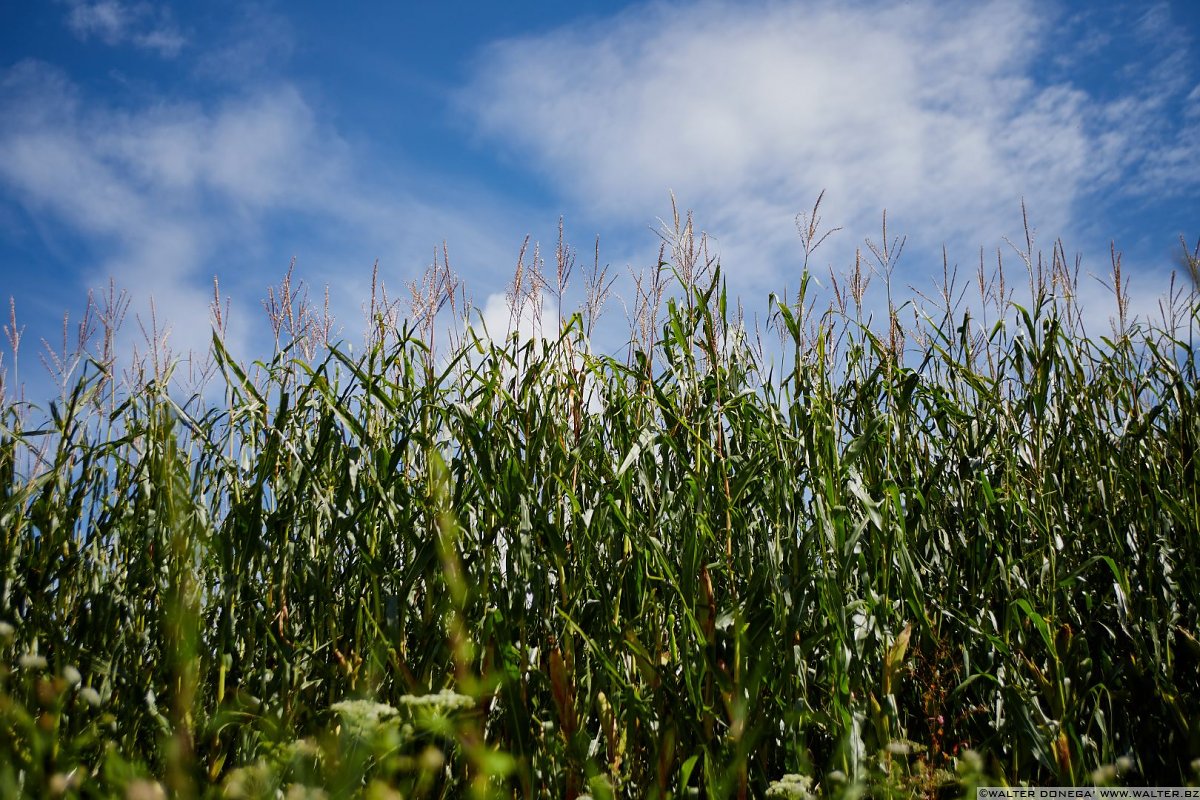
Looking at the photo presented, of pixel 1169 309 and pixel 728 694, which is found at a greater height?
pixel 1169 309

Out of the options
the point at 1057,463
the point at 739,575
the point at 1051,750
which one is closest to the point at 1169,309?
the point at 1057,463

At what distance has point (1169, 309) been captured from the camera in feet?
9.84

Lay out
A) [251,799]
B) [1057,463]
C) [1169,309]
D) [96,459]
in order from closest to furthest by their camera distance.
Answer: [251,799]
[96,459]
[1057,463]
[1169,309]

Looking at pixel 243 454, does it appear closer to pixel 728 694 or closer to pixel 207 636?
pixel 207 636

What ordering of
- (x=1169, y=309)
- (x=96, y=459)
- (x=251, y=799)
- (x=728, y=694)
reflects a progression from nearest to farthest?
(x=251, y=799), (x=728, y=694), (x=96, y=459), (x=1169, y=309)

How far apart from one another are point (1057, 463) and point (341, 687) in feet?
7.75

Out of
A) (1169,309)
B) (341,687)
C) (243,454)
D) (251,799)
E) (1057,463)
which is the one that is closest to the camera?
(251,799)

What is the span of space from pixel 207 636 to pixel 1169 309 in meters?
3.45

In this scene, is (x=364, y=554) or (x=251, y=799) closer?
(x=251, y=799)

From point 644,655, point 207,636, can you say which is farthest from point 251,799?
point 644,655

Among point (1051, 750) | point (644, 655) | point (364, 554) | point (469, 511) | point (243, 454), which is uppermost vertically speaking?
point (243, 454)

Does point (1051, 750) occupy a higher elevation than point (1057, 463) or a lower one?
lower

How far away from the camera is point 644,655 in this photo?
2000 millimetres

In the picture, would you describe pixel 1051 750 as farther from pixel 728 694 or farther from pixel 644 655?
pixel 644 655
